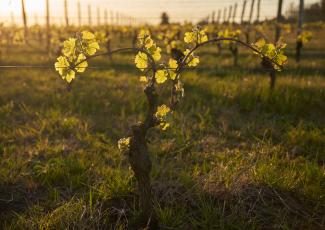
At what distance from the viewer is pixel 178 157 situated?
3.67 metres

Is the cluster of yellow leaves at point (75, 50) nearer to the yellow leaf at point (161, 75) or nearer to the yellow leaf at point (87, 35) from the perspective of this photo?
the yellow leaf at point (87, 35)

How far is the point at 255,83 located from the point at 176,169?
3.58m

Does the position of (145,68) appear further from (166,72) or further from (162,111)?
(162,111)

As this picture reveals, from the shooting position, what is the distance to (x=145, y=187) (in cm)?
232

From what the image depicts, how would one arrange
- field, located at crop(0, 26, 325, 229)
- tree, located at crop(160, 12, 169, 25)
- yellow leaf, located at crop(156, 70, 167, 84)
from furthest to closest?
tree, located at crop(160, 12, 169, 25), field, located at crop(0, 26, 325, 229), yellow leaf, located at crop(156, 70, 167, 84)

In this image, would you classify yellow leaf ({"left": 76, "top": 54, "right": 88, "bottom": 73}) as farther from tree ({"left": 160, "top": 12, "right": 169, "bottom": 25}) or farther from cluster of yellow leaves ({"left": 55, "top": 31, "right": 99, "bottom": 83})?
tree ({"left": 160, "top": 12, "right": 169, "bottom": 25})

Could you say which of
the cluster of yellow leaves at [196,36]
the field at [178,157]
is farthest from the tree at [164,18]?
the cluster of yellow leaves at [196,36]

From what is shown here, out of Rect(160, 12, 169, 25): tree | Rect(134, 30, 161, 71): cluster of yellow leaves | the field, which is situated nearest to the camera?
Rect(134, 30, 161, 71): cluster of yellow leaves

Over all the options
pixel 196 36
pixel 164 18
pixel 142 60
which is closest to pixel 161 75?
pixel 142 60

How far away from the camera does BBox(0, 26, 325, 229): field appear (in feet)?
8.63

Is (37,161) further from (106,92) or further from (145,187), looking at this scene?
(106,92)

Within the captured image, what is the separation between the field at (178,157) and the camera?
8.63 feet

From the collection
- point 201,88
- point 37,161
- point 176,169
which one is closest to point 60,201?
point 37,161

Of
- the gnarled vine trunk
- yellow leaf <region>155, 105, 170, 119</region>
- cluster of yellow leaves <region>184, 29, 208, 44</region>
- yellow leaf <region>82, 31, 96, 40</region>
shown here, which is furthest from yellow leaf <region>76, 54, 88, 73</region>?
cluster of yellow leaves <region>184, 29, 208, 44</region>
